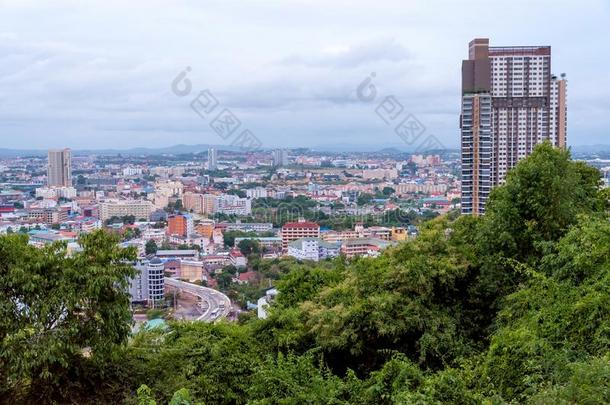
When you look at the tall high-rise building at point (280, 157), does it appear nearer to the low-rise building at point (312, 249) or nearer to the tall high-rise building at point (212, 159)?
the tall high-rise building at point (212, 159)

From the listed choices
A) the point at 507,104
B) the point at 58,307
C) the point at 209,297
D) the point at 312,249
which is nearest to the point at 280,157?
the point at 312,249

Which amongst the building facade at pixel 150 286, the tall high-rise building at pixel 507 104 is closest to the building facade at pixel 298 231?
the building facade at pixel 150 286

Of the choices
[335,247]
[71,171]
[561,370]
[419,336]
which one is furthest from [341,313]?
[71,171]

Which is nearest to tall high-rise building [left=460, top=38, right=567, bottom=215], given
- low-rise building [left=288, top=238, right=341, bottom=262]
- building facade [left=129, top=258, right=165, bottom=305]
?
low-rise building [left=288, top=238, right=341, bottom=262]

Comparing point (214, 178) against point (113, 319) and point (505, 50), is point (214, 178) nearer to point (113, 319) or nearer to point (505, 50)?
point (505, 50)

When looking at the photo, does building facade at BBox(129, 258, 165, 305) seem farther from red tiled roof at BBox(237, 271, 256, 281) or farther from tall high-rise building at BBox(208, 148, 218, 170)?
tall high-rise building at BBox(208, 148, 218, 170)
